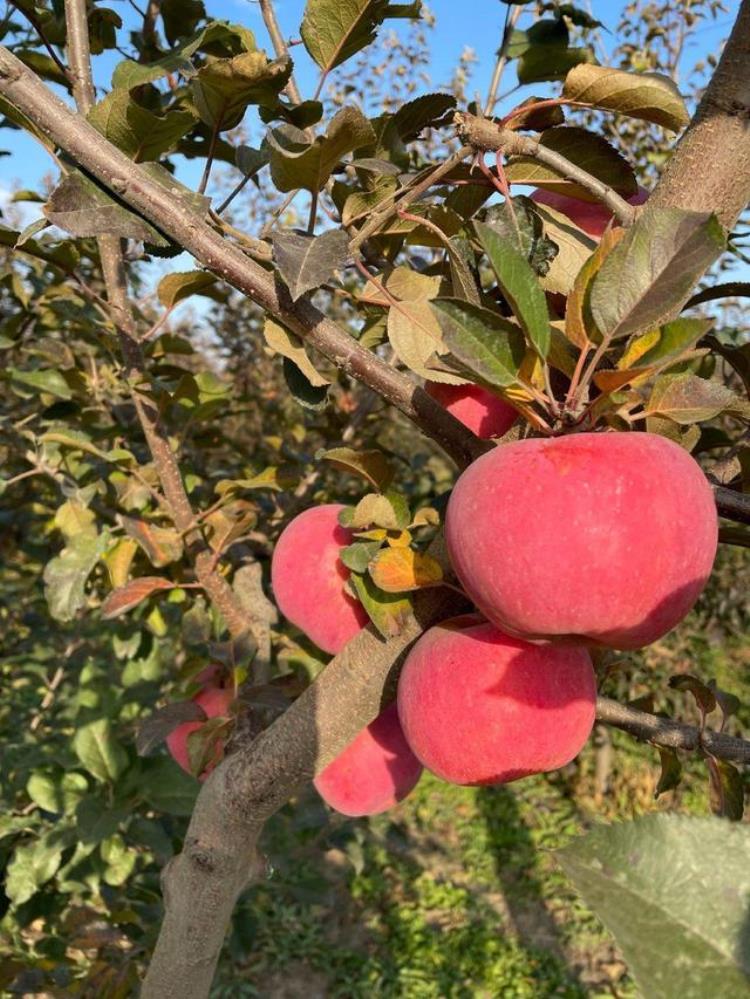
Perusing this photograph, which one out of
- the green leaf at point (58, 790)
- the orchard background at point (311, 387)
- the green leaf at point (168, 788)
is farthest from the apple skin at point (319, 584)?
the green leaf at point (58, 790)

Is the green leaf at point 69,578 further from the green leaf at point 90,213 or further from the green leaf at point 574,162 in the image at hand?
the green leaf at point 574,162

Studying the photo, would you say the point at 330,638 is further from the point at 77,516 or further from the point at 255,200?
the point at 255,200

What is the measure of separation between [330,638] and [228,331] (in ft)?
7.12

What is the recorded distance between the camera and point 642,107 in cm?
67

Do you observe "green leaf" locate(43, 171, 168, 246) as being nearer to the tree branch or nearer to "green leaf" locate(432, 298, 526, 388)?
"green leaf" locate(432, 298, 526, 388)

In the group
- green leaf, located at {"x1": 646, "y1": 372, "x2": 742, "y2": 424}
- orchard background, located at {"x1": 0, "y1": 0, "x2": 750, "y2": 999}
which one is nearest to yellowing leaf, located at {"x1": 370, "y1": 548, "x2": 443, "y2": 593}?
orchard background, located at {"x1": 0, "y1": 0, "x2": 750, "y2": 999}

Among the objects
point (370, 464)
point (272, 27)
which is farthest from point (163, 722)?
point (272, 27)

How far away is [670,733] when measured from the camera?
81 cm

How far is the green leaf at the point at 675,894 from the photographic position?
28 centimetres

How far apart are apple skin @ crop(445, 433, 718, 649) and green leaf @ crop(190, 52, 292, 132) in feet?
1.36

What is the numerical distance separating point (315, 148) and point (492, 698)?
50 cm

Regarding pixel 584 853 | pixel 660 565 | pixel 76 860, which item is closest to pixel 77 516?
pixel 76 860

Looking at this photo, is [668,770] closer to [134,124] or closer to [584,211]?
[584,211]

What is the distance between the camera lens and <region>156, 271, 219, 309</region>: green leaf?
0.90 m
